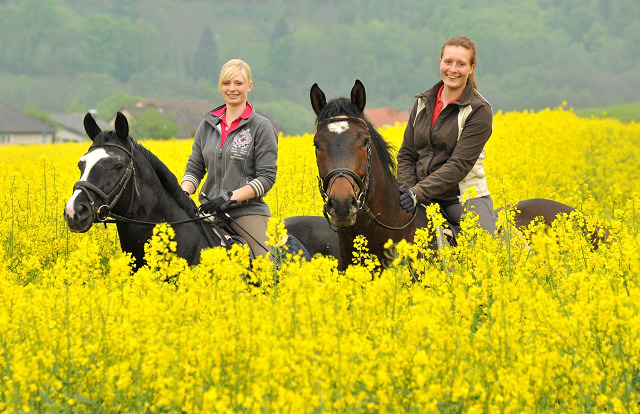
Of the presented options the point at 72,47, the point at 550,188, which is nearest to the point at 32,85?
the point at 72,47

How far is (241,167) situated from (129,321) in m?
2.91

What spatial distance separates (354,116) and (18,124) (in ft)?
329

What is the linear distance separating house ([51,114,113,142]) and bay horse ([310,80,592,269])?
10789 cm

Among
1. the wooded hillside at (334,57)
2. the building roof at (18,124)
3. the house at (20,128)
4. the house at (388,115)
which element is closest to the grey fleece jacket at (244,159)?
the house at (388,115)

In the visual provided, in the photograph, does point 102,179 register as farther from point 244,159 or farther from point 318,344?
point 318,344

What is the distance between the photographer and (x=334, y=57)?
172375 mm

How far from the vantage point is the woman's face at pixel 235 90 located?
22.7 ft

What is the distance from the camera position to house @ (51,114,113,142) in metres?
114

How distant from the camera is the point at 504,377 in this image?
3.55 metres

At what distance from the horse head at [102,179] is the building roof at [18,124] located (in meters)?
96.0

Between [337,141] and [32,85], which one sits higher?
[32,85]

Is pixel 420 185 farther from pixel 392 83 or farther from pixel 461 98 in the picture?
pixel 392 83

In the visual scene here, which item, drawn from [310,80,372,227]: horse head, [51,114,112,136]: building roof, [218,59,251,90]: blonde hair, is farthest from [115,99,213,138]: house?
[310,80,372,227]: horse head

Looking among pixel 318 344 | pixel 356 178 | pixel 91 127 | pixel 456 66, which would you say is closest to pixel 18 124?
pixel 91 127
